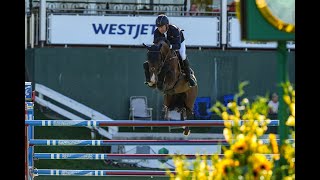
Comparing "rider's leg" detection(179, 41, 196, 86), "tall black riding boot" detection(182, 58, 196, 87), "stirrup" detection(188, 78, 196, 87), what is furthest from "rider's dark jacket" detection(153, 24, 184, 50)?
"stirrup" detection(188, 78, 196, 87)

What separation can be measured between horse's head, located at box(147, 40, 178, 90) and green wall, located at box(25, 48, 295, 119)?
16.6ft

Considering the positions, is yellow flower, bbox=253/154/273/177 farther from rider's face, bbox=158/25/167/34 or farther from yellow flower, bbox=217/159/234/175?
rider's face, bbox=158/25/167/34

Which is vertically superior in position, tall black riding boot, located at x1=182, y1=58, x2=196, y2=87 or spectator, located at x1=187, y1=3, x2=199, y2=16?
spectator, located at x1=187, y1=3, x2=199, y2=16

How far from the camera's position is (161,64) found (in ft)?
25.1

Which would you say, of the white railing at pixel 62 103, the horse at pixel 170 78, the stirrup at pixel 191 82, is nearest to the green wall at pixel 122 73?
the white railing at pixel 62 103

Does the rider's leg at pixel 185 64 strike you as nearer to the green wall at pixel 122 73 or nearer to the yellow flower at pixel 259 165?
the green wall at pixel 122 73

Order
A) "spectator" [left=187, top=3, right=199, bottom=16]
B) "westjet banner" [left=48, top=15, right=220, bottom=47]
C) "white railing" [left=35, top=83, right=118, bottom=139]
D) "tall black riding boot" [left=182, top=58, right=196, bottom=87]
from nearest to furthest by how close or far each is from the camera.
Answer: "tall black riding boot" [left=182, top=58, right=196, bottom=87] → "white railing" [left=35, top=83, right=118, bottom=139] → "westjet banner" [left=48, top=15, right=220, bottom=47] → "spectator" [left=187, top=3, right=199, bottom=16]

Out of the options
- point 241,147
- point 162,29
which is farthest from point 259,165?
point 162,29

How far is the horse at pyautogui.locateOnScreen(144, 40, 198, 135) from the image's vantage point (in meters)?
7.61

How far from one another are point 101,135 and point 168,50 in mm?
4327

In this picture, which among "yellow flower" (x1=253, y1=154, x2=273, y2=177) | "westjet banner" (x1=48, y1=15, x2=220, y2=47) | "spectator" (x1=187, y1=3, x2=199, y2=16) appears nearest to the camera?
"yellow flower" (x1=253, y1=154, x2=273, y2=177)

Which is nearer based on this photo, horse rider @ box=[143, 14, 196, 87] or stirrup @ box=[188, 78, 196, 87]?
horse rider @ box=[143, 14, 196, 87]
